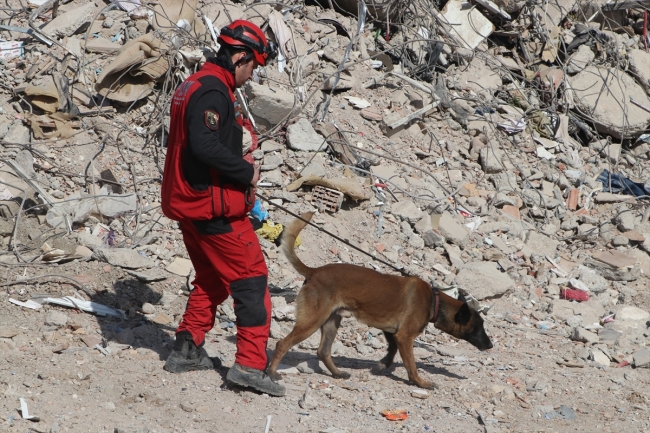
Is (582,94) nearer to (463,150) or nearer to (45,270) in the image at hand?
(463,150)

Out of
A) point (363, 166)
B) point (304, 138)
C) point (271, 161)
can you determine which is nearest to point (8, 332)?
point (271, 161)

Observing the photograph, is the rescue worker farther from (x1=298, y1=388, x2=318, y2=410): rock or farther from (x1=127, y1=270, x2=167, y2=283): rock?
(x1=127, y1=270, x2=167, y2=283): rock

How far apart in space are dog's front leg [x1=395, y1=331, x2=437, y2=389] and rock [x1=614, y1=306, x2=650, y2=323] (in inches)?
132

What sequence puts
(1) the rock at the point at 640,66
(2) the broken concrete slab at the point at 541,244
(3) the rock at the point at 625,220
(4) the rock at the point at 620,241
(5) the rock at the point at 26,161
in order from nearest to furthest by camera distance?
(5) the rock at the point at 26,161 < (2) the broken concrete slab at the point at 541,244 < (4) the rock at the point at 620,241 < (3) the rock at the point at 625,220 < (1) the rock at the point at 640,66

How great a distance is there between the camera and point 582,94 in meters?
11.8

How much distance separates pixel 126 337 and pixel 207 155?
211 centimetres

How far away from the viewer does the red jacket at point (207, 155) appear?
14.3 feet

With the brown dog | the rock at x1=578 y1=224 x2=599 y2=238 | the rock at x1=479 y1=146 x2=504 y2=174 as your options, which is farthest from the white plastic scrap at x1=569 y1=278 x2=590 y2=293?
the brown dog

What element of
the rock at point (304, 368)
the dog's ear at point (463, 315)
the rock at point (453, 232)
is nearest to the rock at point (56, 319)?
the rock at point (304, 368)

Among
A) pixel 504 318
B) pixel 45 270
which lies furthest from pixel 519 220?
pixel 45 270

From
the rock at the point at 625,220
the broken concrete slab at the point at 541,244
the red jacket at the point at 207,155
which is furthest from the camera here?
the rock at the point at 625,220

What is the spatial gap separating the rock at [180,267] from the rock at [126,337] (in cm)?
128

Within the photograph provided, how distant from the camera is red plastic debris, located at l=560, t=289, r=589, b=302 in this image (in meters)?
8.38

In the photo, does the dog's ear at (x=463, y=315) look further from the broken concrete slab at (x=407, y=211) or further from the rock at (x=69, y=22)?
the rock at (x=69, y=22)
